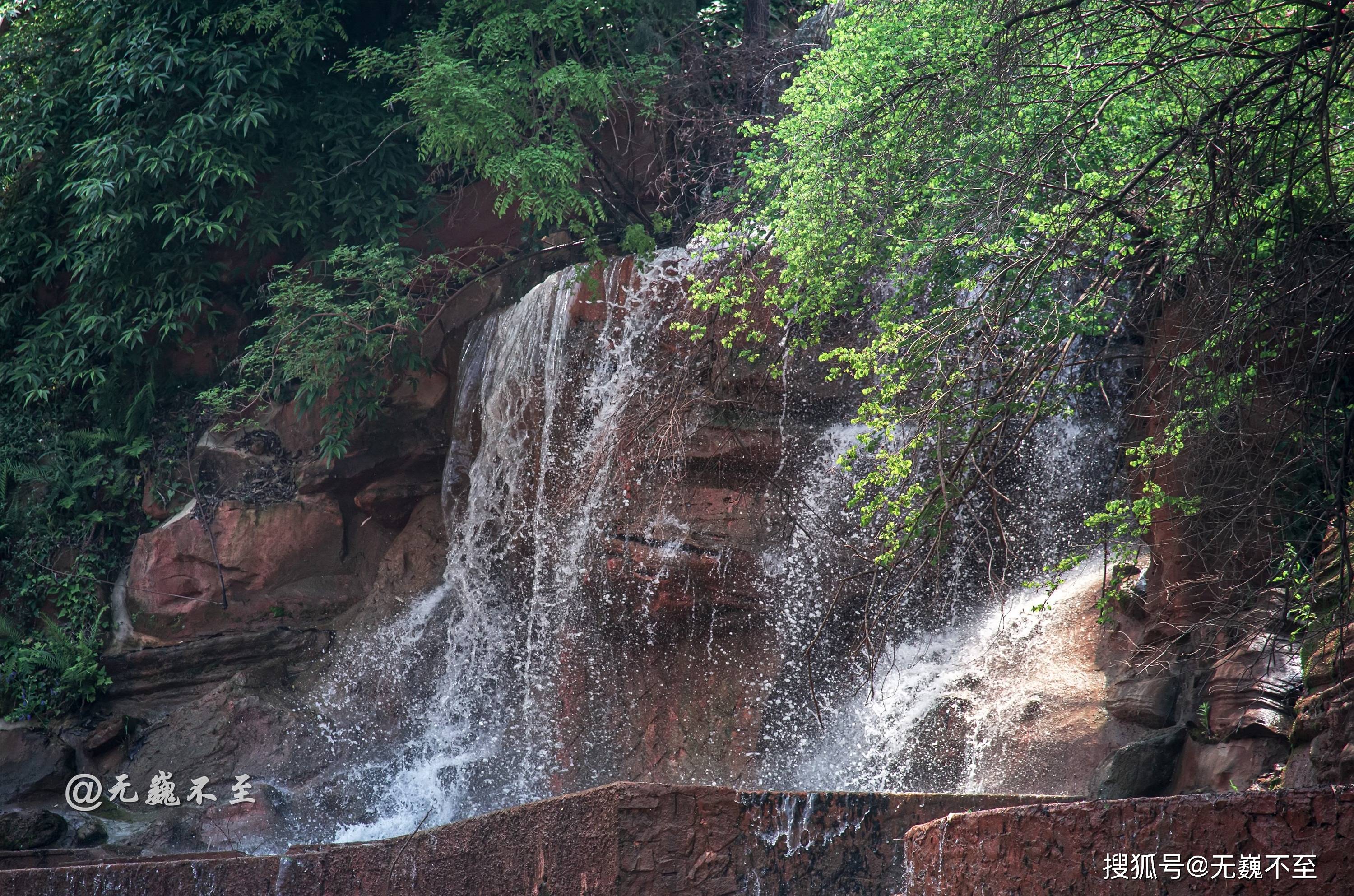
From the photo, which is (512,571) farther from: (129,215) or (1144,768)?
(1144,768)

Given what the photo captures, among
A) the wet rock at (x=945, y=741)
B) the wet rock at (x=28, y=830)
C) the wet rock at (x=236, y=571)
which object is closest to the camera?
the wet rock at (x=945, y=741)

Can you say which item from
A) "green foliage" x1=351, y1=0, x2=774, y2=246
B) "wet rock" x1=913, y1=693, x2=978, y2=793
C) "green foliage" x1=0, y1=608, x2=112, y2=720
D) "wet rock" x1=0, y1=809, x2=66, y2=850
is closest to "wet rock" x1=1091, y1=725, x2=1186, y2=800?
"wet rock" x1=913, y1=693, x2=978, y2=793

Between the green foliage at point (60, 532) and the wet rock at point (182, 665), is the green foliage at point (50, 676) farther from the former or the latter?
the wet rock at point (182, 665)

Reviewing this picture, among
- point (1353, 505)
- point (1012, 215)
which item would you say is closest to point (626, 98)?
point (1012, 215)

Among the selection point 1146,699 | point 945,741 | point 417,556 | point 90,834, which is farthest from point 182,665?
point 1146,699

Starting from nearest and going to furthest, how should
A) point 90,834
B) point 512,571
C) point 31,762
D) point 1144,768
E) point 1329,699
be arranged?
1. point 1329,699
2. point 1144,768
3. point 90,834
4. point 31,762
5. point 512,571

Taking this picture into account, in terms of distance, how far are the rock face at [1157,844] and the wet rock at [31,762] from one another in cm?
855

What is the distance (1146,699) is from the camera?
6.17m

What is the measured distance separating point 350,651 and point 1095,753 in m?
6.26

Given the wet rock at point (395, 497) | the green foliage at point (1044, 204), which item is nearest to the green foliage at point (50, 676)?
the wet rock at point (395, 497)

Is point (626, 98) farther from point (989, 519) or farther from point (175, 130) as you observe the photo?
point (989, 519)

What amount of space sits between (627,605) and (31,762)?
495cm

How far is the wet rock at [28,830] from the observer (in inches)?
322

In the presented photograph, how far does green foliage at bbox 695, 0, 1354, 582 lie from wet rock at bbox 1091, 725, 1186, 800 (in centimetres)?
111
